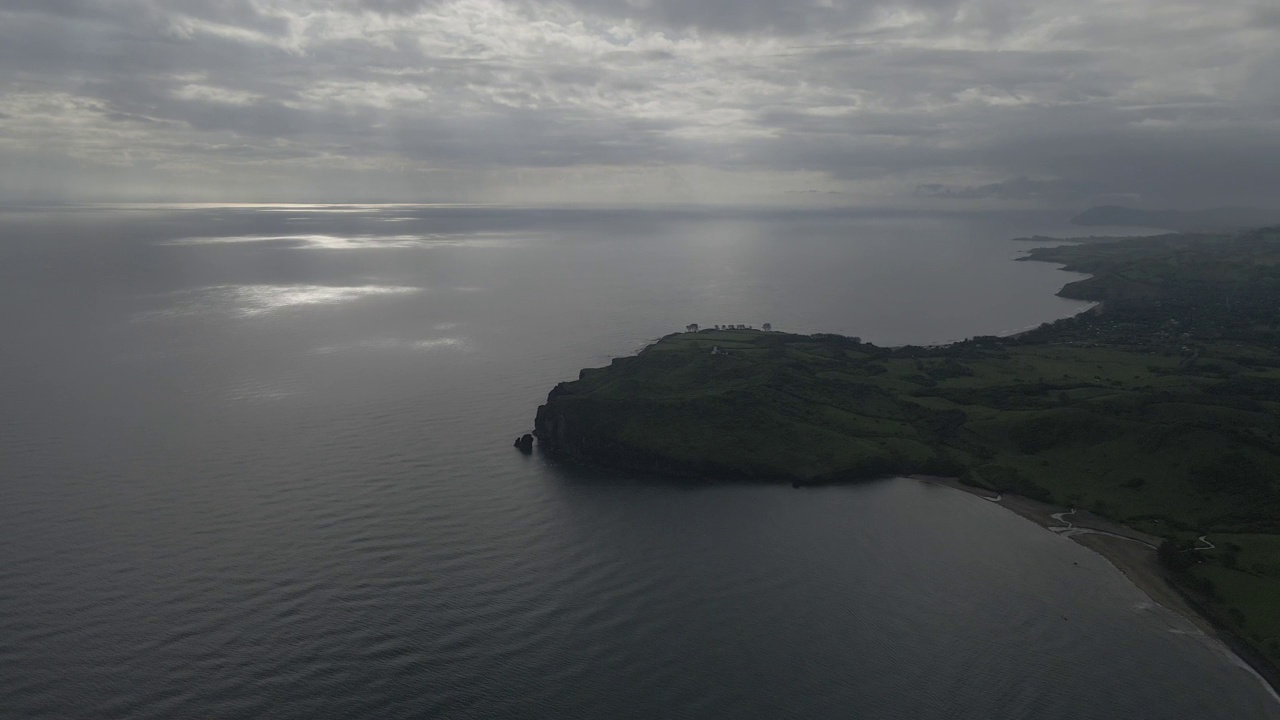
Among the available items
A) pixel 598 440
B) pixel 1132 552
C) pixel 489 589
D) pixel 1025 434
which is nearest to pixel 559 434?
pixel 598 440

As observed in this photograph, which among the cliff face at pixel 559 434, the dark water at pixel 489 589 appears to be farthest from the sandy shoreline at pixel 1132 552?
the cliff face at pixel 559 434

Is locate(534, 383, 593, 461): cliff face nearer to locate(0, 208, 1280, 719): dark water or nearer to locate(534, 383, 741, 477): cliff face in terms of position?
locate(534, 383, 741, 477): cliff face

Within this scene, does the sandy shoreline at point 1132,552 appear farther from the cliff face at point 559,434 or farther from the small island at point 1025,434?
the cliff face at point 559,434

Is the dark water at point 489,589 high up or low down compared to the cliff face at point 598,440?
down

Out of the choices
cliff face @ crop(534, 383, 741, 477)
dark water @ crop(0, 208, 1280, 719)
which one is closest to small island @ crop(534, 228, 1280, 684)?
cliff face @ crop(534, 383, 741, 477)

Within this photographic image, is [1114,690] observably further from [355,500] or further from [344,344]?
[344,344]
